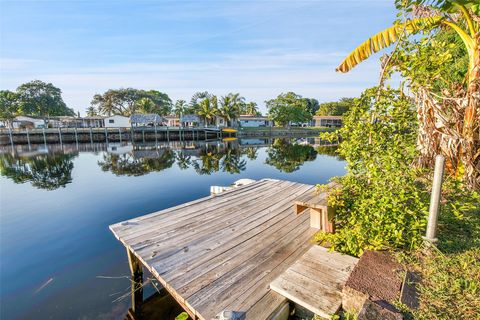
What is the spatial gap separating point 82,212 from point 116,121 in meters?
41.1

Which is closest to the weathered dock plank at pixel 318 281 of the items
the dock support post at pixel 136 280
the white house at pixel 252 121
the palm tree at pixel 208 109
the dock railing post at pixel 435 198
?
the dock railing post at pixel 435 198

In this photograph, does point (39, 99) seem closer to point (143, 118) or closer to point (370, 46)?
point (143, 118)

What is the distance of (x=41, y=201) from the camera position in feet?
35.3

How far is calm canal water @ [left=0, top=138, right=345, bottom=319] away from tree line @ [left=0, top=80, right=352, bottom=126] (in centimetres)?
2826

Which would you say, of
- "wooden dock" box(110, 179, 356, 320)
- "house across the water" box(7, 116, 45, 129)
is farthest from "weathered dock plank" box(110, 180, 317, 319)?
"house across the water" box(7, 116, 45, 129)

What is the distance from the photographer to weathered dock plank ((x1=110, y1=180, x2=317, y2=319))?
270cm

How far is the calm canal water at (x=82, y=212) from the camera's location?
4668 millimetres

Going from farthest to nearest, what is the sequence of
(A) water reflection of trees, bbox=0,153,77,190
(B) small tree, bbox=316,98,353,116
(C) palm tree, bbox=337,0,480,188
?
1. (B) small tree, bbox=316,98,353,116
2. (A) water reflection of trees, bbox=0,153,77,190
3. (C) palm tree, bbox=337,0,480,188

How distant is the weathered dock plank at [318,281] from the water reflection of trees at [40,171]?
49.8ft

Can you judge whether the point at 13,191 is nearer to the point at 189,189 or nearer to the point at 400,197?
the point at 189,189

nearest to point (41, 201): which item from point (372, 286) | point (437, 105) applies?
point (372, 286)

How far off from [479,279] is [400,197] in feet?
3.23

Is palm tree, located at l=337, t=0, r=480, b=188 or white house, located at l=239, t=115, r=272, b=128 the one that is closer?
palm tree, located at l=337, t=0, r=480, b=188

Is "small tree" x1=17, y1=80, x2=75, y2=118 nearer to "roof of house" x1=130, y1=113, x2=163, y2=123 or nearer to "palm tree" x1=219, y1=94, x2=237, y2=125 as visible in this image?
"roof of house" x1=130, y1=113, x2=163, y2=123
